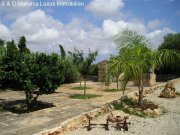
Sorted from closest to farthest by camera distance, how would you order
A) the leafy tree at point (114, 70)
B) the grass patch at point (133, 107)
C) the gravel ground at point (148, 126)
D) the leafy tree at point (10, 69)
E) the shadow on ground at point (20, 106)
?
the gravel ground at point (148, 126)
the leafy tree at point (114, 70)
the grass patch at point (133, 107)
the leafy tree at point (10, 69)
the shadow on ground at point (20, 106)

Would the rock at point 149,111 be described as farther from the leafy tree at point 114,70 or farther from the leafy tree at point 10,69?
the leafy tree at point 10,69

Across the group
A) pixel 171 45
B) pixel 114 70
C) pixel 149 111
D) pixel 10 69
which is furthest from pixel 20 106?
pixel 171 45

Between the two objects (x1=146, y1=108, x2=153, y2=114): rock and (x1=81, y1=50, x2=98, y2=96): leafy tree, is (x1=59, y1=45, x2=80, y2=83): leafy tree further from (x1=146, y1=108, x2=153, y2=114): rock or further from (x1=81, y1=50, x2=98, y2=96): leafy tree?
(x1=146, y1=108, x2=153, y2=114): rock

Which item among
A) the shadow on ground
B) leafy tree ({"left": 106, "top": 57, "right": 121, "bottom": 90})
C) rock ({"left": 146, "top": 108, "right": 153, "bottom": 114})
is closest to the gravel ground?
rock ({"left": 146, "top": 108, "right": 153, "bottom": 114})

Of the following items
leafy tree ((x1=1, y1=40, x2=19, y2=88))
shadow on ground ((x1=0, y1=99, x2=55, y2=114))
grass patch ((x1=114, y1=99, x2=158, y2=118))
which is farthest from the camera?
shadow on ground ((x1=0, y1=99, x2=55, y2=114))

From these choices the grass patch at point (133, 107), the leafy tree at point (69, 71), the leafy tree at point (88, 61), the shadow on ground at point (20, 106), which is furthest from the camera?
the leafy tree at point (69, 71)

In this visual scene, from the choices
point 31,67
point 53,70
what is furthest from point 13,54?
point 53,70

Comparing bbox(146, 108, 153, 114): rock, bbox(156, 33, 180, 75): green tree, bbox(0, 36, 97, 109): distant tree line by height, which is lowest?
bbox(146, 108, 153, 114): rock

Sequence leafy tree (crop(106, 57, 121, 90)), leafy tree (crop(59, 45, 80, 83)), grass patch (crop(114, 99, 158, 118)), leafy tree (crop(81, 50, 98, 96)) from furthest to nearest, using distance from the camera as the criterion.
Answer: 1. leafy tree (crop(59, 45, 80, 83))
2. leafy tree (crop(81, 50, 98, 96))
3. grass patch (crop(114, 99, 158, 118))
4. leafy tree (crop(106, 57, 121, 90))

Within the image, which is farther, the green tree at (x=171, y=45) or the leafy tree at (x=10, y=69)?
the green tree at (x=171, y=45)

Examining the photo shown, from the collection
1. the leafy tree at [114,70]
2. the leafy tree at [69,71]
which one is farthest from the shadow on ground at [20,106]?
the leafy tree at [69,71]

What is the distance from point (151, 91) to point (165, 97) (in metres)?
2.41

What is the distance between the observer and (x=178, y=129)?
820 cm

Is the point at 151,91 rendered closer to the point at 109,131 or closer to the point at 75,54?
the point at 75,54
